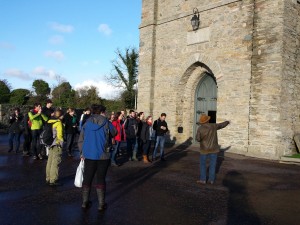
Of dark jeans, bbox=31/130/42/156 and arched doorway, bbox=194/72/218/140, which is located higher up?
arched doorway, bbox=194/72/218/140

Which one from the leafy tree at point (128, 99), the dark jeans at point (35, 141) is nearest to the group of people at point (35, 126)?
the dark jeans at point (35, 141)

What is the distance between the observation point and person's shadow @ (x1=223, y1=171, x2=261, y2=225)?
513cm

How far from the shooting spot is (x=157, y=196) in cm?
638

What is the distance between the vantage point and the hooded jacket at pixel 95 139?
17.6ft

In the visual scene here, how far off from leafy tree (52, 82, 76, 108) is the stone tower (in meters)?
23.7

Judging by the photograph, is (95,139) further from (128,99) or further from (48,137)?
(128,99)

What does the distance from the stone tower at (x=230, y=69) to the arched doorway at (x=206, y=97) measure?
1.9 inches

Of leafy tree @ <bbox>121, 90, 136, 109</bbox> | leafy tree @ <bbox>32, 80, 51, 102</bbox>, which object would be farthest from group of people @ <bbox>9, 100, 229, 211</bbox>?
leafy tree @ <bbox>32, 80, 51, 102</bbox>

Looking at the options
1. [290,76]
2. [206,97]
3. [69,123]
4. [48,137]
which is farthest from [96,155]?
[206,97]

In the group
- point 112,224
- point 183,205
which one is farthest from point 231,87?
point 112,224

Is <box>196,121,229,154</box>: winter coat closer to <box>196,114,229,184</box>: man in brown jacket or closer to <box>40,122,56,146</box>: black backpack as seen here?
<box>196,114,229,184</box>: man in brown jacket

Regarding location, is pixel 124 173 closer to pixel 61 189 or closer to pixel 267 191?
pixel 61 189

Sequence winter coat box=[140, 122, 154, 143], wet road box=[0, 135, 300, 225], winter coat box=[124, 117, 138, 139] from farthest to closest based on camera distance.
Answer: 1. winter coat box=[140, 122, 154, 143]
2. winter coat box=[124, 117, 138, 139]
3. wet road box=[0, 135, 300, 225]

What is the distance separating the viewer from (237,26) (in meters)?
13.3
